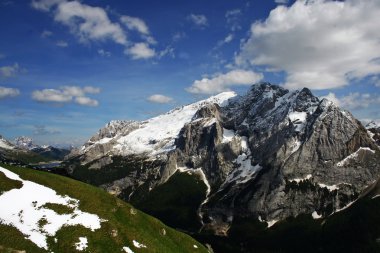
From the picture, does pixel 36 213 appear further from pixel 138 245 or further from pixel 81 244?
pixel 138 245

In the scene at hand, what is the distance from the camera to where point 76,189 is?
77.2 meters

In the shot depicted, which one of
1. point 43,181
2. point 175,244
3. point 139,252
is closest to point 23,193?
point 43,181

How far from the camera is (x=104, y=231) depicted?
67.3 metres

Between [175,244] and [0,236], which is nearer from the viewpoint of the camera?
[0,236]

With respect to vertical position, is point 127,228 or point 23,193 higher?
point 23,193

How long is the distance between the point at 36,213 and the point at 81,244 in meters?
9.58

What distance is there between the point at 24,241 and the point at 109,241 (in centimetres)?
1381

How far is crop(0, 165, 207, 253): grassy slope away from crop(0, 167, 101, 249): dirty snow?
1.31m

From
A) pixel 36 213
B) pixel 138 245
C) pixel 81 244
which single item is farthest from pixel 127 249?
pixel 36 213

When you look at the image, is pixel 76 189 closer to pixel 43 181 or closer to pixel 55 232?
pixel 43 181

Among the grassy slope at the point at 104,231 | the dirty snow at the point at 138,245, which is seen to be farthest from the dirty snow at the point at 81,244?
the dirty snow at the point at 138,245

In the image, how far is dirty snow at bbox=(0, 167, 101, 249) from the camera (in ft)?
197

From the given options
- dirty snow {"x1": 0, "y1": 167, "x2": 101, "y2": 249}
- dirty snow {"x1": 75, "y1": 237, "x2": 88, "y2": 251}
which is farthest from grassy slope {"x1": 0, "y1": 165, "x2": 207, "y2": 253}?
dirty snow {"x1": 0, "y1": 167, "x2": 101, "y2": 249}

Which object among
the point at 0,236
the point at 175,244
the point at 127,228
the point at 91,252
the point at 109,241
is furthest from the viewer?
the point at 175,244
